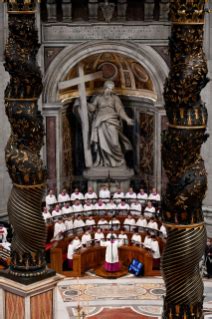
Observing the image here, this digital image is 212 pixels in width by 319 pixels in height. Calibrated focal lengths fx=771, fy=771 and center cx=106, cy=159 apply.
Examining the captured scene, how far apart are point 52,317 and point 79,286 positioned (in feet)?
20.5

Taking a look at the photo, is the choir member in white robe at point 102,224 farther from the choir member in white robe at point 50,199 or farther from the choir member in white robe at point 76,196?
the choir member in white robe at point 50,199

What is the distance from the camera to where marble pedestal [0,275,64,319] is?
12.2 metres

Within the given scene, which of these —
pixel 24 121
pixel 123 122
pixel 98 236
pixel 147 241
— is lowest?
pixel 147 241

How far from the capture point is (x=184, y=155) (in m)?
9.26

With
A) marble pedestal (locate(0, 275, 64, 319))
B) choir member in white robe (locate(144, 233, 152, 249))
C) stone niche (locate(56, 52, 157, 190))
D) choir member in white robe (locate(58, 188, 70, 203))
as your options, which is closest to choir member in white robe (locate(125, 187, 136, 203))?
stone niche (locate(56, 52, 157, 190))

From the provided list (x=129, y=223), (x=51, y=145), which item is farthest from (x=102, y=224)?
(x=51, y=145)

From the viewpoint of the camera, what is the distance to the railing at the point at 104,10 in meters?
22.2

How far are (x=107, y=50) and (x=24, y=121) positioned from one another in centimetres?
1171

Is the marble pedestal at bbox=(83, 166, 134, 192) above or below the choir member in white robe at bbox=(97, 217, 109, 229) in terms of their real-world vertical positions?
above

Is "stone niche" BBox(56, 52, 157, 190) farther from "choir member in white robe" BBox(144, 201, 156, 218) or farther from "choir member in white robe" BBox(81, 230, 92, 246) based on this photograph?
"choir member in white robe" BBox(81, 230, 92, 246)

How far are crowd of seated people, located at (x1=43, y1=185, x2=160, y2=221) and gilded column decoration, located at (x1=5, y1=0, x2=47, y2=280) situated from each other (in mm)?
10153

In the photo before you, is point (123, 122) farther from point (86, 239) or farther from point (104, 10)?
point (86, 239)

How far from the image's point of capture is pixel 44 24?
22.5 m

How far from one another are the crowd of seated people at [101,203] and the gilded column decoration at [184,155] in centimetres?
1224
